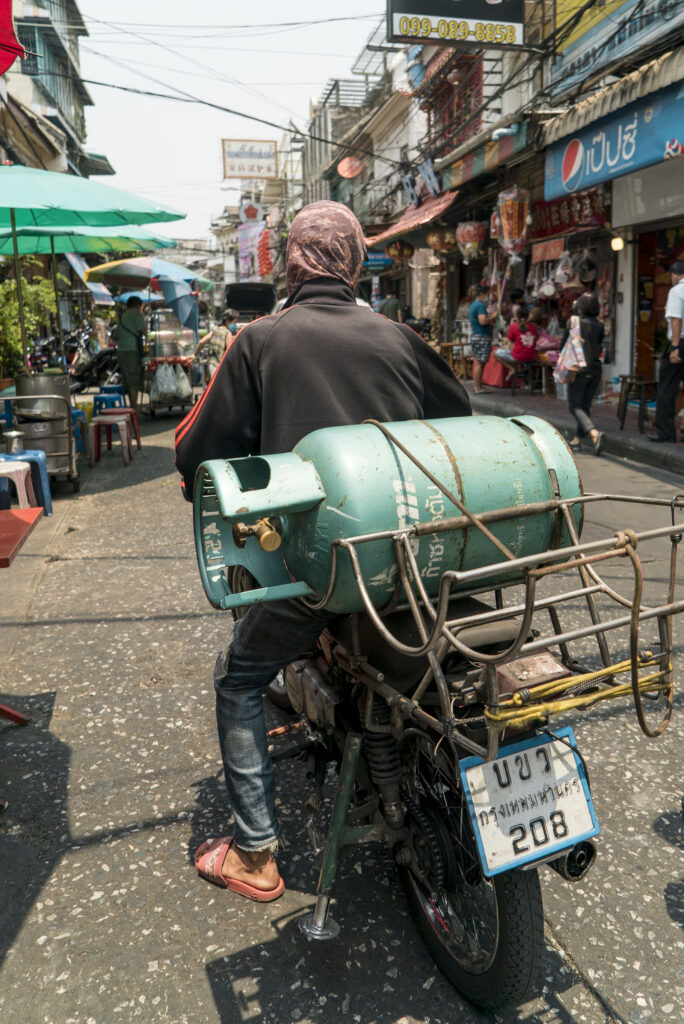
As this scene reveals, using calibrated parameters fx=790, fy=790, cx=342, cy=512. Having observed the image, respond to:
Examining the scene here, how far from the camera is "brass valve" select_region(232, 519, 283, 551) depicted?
5.72ft

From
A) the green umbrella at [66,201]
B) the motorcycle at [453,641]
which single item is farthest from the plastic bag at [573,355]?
the motorcycle at [453,641]

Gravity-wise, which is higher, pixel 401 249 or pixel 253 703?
pixel 401 249

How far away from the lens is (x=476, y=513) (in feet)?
5.71

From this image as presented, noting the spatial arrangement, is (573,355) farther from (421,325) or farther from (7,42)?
(421,325)

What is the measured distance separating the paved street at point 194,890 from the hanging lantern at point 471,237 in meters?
13.6

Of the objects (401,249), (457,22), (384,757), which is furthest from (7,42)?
(401,249)

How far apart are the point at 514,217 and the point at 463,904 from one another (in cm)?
1290

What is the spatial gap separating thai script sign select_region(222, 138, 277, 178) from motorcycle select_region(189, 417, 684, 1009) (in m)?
37.3

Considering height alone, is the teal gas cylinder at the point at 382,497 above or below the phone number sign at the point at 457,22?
below

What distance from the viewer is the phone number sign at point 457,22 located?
10719 mm

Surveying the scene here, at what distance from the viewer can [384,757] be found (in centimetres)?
203

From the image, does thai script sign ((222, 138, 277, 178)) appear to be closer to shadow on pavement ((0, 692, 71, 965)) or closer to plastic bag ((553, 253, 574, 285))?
plastic bag ((553, 253, 574, 285))

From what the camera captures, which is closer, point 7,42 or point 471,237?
Answer: point 7,42

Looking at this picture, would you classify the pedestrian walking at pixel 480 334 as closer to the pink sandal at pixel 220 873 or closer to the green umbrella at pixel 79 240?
the green umbrella at pixel 79 240
